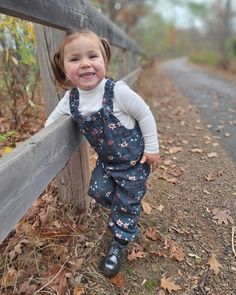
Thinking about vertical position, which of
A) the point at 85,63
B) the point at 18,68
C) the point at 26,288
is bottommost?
the point at 26,288

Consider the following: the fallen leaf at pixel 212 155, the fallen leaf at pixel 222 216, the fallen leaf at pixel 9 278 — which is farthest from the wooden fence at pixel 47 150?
the fallen leaf at pixel 212 155

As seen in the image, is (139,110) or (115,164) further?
(115,164)

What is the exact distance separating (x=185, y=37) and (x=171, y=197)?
68376 mm

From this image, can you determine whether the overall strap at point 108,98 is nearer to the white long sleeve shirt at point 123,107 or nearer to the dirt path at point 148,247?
the white long sleeve shirt at point 123,107

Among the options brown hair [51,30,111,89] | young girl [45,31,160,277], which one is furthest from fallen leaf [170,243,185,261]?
brown hair [51,30,111,89]

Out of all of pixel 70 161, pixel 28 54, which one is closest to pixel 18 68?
pixel 28 54

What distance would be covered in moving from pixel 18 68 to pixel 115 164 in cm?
223

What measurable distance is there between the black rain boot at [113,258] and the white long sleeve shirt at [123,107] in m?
0.69

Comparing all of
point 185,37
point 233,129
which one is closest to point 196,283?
point 233,129

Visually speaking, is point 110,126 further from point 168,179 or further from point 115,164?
point 168,179

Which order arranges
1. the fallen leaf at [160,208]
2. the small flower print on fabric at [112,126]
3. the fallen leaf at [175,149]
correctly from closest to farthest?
the small flower print on fabric at [112,126]
the fallen leaf at [160,208]
the fallen leaf at [175,149]

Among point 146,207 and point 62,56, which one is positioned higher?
point 62,56

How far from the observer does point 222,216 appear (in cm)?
267

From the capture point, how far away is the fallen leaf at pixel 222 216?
2633 millimetres
